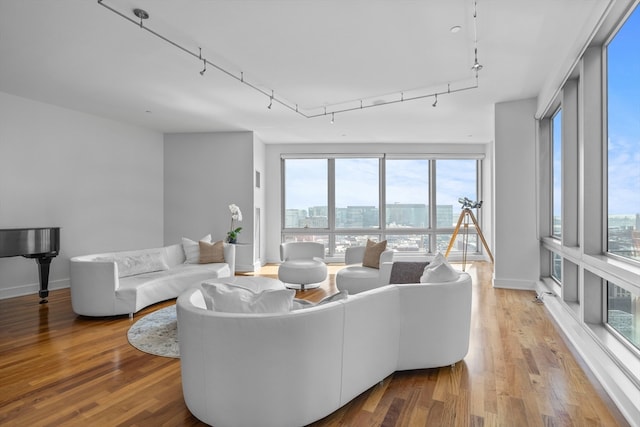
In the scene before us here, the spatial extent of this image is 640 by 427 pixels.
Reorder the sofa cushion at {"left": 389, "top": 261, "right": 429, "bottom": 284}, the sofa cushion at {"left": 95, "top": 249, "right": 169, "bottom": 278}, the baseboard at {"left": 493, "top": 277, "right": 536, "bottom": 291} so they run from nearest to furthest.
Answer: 1. the sofa cushion at {"left": 389, "top": 261, "right": 429, "bottom": 284}
2. the sofa cushion at {"left": 95, "top": 249, "right": 169, "bottom": 278}
3. the baseboard at {"left": 493, "top": 277, "right": 536, "bottom": 291}

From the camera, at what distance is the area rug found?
3.01 m

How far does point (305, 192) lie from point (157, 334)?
547 centimetres

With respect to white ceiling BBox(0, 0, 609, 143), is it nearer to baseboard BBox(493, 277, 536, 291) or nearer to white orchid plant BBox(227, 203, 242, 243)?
white orchid plant BBox(227, 203, 242, 243)

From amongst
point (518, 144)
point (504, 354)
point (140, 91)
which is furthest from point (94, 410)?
point (518, 144)

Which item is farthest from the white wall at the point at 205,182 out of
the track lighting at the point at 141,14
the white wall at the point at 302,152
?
the track lighting at the point at 141,14

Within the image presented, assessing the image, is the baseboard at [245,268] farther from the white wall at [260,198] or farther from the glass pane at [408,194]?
the glass pane at [408,194]

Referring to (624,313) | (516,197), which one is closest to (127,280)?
(624,313)

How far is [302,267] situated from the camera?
5242 millimetres

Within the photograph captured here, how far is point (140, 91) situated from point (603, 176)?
5.16m

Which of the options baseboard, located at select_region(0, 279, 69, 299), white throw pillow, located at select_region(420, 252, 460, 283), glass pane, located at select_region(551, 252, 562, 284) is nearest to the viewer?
white throw pillow, located at select_region(420, 252, 460, 283)

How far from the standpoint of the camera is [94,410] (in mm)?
2090

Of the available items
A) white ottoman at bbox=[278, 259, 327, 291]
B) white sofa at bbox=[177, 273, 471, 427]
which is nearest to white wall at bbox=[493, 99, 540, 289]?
white ottoman at bbox=[278, 259, 327, 291]

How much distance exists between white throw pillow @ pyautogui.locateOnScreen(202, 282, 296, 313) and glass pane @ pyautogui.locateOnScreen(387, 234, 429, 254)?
6.83 metres

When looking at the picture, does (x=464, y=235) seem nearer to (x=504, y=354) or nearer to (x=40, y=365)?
(x=504, y=354)
